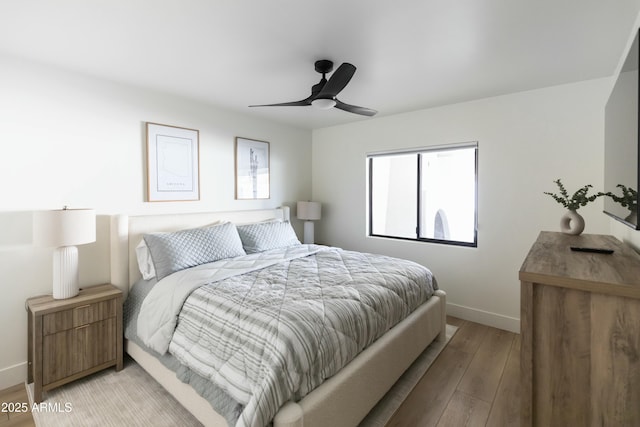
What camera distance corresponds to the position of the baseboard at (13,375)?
84.4 inches

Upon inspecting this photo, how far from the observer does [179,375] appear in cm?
176

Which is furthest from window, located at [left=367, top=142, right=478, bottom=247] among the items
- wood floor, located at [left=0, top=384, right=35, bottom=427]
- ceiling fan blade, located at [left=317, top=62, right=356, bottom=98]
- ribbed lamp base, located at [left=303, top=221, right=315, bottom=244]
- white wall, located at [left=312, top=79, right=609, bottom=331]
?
wood floor, located at [left=0, top=384, right=35, bottom=427]

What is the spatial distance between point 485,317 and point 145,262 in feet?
11.1

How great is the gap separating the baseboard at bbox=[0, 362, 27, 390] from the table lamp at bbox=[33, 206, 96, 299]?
64 centimetres

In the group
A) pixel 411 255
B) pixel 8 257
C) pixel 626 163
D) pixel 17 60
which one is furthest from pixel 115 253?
pixel 626 163

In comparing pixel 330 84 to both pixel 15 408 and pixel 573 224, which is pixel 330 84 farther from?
pixel 15 408

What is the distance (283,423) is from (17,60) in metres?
3.00

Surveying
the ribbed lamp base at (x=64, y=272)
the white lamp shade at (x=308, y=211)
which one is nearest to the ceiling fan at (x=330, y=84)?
the white lamp shade at (x=308, y=211)

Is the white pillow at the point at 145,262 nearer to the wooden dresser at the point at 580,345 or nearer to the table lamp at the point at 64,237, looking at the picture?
the table lamp at the point at 64,237

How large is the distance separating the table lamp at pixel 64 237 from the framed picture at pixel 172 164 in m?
0.77

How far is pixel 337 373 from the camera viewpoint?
1613mm

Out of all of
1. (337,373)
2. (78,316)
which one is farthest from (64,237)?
(337,373)

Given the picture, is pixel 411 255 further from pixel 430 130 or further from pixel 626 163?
pixel 626 163

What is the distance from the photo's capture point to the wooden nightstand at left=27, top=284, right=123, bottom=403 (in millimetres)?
1973
